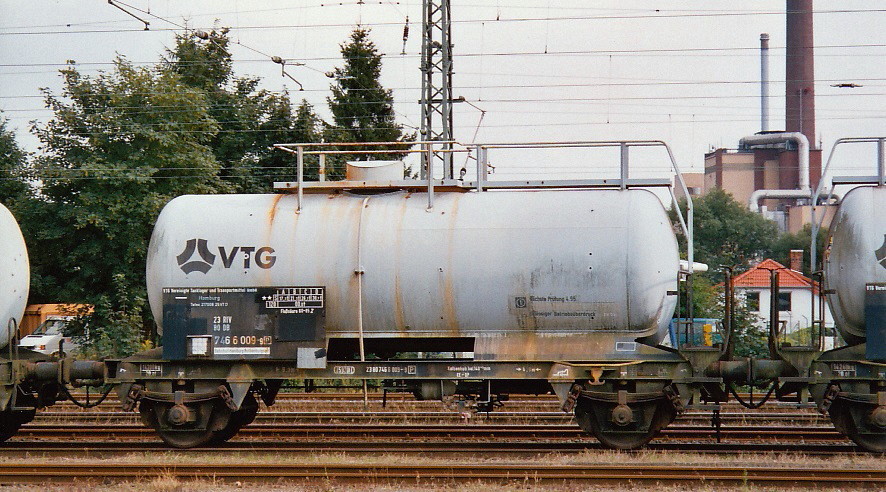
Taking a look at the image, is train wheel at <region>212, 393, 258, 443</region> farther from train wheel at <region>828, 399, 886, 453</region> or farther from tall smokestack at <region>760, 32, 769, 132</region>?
tall smokestack at <region>760, 32, 769, 132</region>

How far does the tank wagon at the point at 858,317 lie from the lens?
41.8ft

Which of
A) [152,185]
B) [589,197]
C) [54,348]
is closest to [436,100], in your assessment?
[152,185]

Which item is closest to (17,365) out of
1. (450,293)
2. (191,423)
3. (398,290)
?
(191,423)

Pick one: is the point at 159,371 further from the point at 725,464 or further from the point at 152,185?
the point at 152,185

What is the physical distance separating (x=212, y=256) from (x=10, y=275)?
344cm

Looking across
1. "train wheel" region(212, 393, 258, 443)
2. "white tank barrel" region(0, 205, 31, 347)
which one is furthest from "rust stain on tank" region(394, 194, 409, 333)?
"white tank barrel" region(0, 205, 31, 347)

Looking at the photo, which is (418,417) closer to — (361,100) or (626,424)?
(626,424)

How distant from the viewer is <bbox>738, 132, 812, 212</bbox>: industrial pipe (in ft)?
266

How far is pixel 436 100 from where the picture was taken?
26.1 m

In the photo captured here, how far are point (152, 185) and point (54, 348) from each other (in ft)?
29.9

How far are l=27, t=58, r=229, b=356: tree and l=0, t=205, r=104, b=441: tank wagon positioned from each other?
47.5 feet

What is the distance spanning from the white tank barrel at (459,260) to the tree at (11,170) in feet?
71.5

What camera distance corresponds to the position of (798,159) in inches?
3221

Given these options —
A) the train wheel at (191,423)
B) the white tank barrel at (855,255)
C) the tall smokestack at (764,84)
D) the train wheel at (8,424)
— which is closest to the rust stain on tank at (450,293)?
the train wheel at (191,423)
